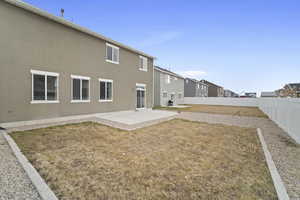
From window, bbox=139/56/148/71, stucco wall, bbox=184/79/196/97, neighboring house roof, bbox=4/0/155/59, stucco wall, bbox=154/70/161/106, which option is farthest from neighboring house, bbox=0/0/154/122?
stucco wall, bbox=184/79/196/97

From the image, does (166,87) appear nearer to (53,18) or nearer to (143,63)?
(143,63)

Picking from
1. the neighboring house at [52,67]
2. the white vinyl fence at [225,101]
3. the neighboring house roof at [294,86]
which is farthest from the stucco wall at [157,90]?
the neighboring house roof at [294,86]

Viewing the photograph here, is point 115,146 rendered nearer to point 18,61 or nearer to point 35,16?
point 18,61

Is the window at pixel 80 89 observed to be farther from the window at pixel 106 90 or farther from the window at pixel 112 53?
the window at pixel 112 53

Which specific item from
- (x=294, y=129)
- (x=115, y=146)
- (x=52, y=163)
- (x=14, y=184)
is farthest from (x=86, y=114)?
(x=294, y=129)

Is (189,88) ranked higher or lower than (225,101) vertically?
higher

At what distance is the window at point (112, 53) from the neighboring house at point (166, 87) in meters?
10.4

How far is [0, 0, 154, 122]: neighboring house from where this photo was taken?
7443 millimetres

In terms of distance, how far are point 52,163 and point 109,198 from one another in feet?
8.05

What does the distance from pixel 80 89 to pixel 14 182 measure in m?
8.11

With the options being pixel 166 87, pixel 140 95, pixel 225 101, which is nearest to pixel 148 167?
pixel 140 95

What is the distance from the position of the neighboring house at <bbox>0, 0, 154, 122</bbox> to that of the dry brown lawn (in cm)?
222

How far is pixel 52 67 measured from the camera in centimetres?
895

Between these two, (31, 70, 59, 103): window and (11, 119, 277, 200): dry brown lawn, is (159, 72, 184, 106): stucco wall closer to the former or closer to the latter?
(31, 70, 59, 103): window
